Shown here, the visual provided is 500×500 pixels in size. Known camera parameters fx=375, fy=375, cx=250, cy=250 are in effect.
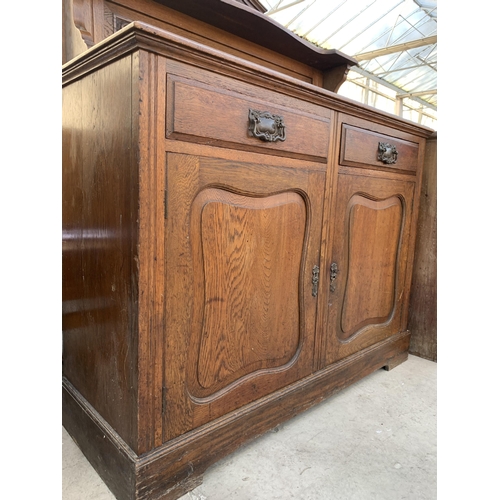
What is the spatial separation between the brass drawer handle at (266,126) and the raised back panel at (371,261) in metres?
0.42

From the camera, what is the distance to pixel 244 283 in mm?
983

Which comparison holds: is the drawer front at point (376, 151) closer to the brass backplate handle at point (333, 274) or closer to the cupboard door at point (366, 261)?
the cupboard door at point (366, 261)

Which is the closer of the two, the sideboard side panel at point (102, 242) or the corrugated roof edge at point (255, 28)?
the sideboard side panel at point (102, 242)

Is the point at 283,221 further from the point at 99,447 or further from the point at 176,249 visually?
the point at 99,447

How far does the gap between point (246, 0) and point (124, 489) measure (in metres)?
1.55

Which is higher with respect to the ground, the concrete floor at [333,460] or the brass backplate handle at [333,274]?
the brass backplate handle at [333,274]

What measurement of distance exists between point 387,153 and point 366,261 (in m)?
0.40

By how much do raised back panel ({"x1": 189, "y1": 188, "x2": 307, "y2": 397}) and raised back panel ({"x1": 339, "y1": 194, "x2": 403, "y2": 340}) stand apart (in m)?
0.27

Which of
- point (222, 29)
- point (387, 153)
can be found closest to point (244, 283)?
point (387, 153)

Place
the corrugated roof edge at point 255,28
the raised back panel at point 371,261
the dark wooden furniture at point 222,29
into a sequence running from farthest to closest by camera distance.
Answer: the raised back panel at point 371,261 → the corrugated roof edge at point 255,28 → the dark wooden furniture at point 222,29

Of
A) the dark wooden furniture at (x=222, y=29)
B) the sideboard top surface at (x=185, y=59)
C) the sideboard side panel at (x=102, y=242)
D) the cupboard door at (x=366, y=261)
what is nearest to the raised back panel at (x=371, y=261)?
the cupboard door at (x=366, y=261)

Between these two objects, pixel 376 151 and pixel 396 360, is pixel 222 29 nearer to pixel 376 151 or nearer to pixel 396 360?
pixel 376 151

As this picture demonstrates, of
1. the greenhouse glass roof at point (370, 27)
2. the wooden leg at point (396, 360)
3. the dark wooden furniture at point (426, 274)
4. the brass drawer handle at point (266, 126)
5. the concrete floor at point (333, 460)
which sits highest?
the greenhouse glass roof at point (370, 27)

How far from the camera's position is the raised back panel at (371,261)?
51.9 inches
